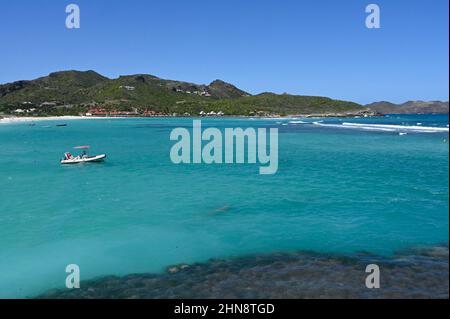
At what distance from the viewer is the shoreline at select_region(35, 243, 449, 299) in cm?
1288

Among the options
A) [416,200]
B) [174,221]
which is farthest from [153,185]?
[416,200]

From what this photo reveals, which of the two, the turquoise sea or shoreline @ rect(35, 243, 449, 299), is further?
the turquoise sea

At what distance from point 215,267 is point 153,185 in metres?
19.3

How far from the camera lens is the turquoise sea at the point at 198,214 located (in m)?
17.3

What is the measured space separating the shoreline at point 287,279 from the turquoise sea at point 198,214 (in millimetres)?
753

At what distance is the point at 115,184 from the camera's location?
3438 centimetres

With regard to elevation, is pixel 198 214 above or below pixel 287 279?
above

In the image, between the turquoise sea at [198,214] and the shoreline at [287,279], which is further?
the turquoise sea at [198,214]

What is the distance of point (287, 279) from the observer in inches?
551

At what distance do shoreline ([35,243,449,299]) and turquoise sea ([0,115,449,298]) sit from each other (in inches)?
29.6

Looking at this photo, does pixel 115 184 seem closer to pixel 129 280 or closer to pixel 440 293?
pixel 129 280

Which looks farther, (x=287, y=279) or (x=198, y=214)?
(x=198, y=214)

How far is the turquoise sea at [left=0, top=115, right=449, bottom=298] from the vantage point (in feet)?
56.6

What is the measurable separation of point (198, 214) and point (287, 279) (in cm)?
1083
